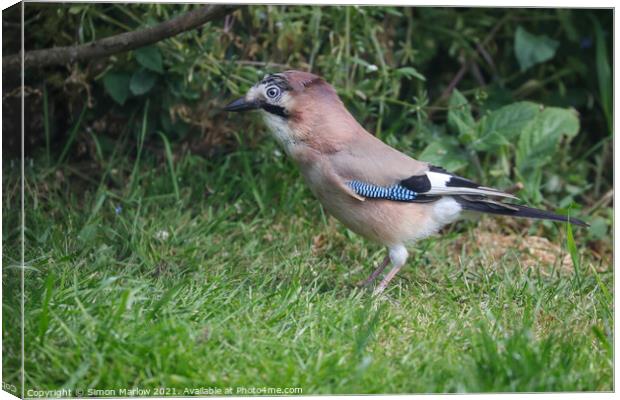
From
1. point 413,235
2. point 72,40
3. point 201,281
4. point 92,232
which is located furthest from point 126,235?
point 413,235

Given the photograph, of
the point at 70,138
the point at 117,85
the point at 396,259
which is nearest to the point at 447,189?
the point at 396,259

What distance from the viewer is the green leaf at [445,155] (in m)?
5.64

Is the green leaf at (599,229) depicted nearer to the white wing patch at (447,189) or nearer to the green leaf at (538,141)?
the green leaf at (538,141)

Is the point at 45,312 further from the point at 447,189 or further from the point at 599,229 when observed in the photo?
the point at 599,229

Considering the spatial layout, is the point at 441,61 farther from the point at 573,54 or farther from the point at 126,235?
the point at 126,235

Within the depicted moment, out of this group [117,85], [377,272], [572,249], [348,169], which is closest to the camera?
[572,249]

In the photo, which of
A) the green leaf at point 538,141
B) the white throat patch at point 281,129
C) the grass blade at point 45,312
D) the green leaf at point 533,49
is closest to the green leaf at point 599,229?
the green leaf at point 538,141

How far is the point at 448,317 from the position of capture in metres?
4.22

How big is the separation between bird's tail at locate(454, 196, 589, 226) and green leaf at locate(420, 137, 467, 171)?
2.65 feet

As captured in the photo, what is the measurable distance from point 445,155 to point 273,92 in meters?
1.51

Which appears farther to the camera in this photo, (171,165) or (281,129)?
(171,165)

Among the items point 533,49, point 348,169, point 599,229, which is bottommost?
point 599,229

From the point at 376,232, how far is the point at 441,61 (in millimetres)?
2247

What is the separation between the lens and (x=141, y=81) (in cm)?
548
